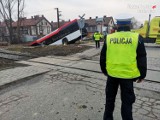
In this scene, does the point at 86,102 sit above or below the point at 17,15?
below

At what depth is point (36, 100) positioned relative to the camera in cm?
437

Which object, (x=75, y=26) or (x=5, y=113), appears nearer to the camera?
(x=5, y=113)

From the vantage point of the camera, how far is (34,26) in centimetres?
5647

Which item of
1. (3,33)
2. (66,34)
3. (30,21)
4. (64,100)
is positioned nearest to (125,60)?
(64,100)

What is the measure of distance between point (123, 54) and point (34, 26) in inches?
Answer: 2251

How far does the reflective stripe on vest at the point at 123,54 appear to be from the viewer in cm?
273

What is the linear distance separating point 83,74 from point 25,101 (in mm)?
2981

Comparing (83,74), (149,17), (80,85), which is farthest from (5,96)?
(149,17)

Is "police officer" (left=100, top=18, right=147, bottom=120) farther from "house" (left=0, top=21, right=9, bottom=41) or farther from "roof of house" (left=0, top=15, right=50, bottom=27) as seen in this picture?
"roof of house" (left=0, top=15, right=50, bottom=27)

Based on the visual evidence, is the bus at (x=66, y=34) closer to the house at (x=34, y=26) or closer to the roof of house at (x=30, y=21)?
the house at (x=34, y=26)

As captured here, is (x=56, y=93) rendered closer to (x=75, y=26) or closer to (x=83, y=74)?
(x=83, y=74)

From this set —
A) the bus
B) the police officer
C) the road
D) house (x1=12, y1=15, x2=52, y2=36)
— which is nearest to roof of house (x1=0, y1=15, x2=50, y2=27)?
house (x1=12, y1=15, x2=52, y2=36)

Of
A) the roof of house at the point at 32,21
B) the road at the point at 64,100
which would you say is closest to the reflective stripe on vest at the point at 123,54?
the road at the point at 64,100

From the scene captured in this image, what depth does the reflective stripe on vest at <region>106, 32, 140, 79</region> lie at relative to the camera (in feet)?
8.96
